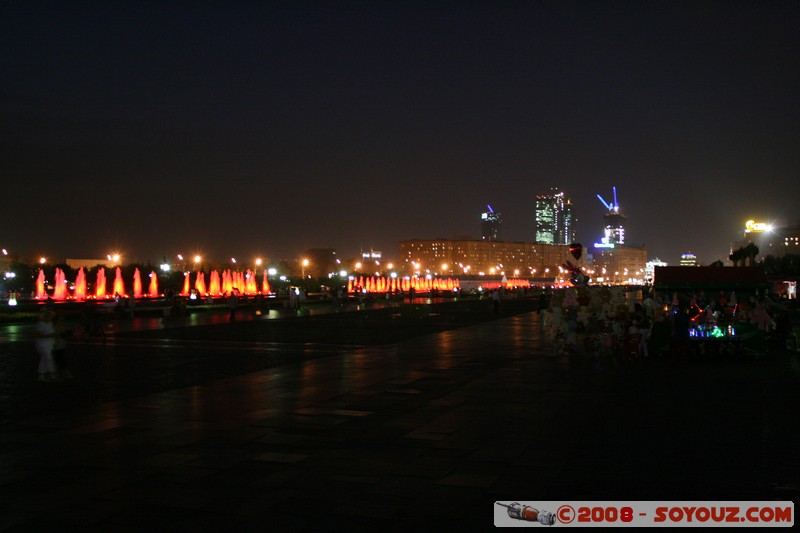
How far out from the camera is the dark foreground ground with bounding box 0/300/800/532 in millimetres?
6723

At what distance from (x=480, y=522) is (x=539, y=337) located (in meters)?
20.5

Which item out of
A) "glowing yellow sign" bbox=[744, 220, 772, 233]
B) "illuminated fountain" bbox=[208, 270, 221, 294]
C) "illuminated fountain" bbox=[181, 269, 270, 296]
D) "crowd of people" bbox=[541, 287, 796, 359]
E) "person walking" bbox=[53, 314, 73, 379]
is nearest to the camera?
"person walking" bbox=[53, 314, 73, 379]

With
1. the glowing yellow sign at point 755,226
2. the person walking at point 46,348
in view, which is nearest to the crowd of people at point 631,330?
the person walking at point 46,348

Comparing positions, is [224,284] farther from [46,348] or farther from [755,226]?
[755,226]

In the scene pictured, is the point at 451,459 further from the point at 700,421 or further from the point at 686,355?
the point at 686,355

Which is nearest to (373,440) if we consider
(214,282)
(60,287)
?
(214,282)

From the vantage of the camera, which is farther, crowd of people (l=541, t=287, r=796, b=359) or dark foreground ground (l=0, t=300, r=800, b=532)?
crowd of people (l=541, t=287, r=796, b=359)

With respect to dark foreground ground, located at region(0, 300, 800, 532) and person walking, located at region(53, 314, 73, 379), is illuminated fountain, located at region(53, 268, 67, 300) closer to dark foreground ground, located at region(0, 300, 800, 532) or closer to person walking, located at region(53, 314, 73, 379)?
dark foreground ground, located at region(0, 300, 800, 532)

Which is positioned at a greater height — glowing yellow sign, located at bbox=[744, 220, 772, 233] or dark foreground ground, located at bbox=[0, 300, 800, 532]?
glowing yellow sign, located at bbox=[744, 220, 772, 233]

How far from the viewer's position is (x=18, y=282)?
10231 centimetres

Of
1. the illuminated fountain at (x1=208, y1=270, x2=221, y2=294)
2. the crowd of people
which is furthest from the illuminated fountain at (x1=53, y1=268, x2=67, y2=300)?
the crowd of people

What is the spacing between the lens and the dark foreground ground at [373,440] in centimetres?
672

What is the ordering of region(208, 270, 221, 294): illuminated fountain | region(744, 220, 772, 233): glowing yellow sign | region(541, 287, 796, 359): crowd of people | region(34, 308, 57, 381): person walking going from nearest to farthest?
region(34, 308, 57, 381): person walking < region(541, 287, 796, 359): crowd of people < region(208, 270, 221, 294): illuminated fountain < region(744, 220, 772, 233): glowing yellow sign

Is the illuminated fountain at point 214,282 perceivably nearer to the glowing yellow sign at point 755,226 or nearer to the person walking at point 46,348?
the person walking at point 46,348
